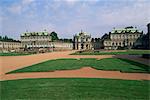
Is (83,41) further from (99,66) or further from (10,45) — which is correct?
(99,66)

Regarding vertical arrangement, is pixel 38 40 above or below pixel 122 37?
below

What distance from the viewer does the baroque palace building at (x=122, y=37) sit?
10575 cm

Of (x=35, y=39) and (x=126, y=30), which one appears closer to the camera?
(x=126, y=30)

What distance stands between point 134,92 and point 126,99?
4.11ft

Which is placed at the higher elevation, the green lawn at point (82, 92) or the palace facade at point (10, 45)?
the palace facade at point (10, 45)

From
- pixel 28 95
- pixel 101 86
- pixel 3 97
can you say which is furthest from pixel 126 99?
pixel 3 97

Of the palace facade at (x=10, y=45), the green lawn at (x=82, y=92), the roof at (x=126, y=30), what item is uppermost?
the roof at (x=126, y=30)

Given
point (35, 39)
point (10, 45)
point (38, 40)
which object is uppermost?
point (35, 39)

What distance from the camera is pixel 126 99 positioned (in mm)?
8383

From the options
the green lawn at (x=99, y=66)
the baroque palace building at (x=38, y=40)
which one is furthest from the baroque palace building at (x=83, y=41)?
the green lawn at (x=99, y=66)

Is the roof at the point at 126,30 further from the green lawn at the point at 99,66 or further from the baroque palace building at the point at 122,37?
the green lawn at the point at 99,66

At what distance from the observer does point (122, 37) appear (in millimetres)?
107250

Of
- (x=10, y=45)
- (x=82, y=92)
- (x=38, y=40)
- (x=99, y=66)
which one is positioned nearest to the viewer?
(x=82, y=92)

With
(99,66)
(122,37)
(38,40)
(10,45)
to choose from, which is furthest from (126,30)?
(99,66)
